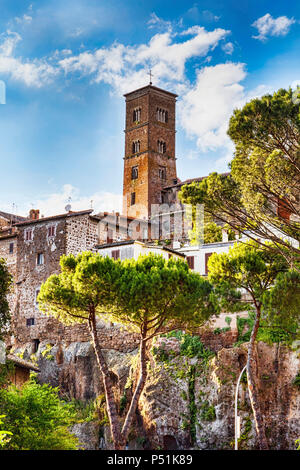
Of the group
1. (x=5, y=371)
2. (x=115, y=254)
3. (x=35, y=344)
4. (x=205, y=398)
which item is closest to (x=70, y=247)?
(x=115, y=254)

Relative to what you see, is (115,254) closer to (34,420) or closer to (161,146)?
(34,420)

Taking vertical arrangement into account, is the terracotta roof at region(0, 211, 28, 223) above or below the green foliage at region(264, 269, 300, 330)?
above

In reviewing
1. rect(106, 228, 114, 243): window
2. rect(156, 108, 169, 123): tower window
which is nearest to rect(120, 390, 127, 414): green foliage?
rect(106, 228, 114, 243): window

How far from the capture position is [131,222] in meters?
56.6

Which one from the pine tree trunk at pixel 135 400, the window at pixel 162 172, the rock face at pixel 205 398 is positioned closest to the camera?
the pine tree trunk at pixel 135 400

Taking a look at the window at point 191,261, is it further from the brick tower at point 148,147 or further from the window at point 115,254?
the brick tower at point 148,147

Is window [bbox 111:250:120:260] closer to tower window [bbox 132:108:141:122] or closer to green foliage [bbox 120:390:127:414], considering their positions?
green foliage [bbox 120:390:127:414]

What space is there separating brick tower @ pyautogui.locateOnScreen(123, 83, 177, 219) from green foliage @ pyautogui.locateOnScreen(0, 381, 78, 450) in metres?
44.9

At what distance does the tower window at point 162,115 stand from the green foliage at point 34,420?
53.1m

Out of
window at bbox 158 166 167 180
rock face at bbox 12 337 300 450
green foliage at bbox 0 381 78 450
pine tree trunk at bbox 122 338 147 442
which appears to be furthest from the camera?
window at bbox 158 166 167 180

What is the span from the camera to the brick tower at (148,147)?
7338 cm

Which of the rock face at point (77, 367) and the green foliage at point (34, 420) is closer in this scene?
A: the green foliage at point (34, 420)

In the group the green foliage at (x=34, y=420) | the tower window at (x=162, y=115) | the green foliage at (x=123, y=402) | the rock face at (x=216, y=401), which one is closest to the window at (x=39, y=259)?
the green foliage at (x=123, y=402)

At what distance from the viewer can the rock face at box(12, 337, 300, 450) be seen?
1287 inches
